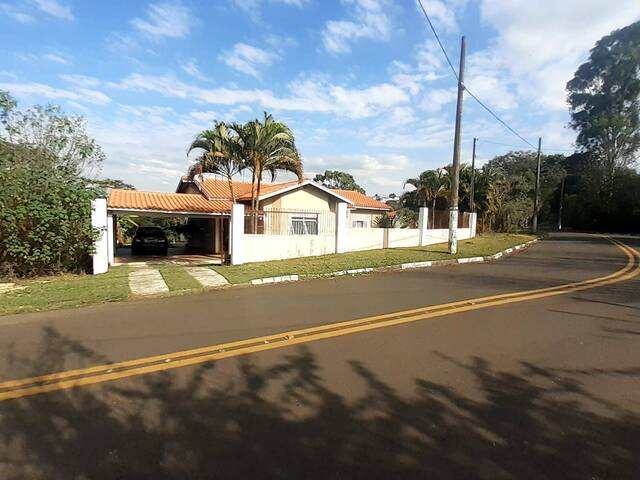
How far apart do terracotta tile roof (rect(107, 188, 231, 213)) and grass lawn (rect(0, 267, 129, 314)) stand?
683 cm

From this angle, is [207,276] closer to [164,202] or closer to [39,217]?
[39,217]

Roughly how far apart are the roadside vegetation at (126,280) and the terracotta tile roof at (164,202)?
5.80m

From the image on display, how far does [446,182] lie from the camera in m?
31.7

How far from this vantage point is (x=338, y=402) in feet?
11.5

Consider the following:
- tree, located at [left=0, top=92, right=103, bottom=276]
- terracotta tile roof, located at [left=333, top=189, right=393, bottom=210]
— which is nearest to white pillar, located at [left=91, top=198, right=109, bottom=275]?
tree, located at [left=0, top=92, right=103, bottom=276]

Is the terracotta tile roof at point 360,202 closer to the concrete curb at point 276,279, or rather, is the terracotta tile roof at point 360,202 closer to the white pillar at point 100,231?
the concrete curb at point 276,279

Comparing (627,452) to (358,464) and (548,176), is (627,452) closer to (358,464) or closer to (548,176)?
(358,464)

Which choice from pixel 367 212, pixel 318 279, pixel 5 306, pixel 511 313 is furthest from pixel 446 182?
→ pixel 5 306

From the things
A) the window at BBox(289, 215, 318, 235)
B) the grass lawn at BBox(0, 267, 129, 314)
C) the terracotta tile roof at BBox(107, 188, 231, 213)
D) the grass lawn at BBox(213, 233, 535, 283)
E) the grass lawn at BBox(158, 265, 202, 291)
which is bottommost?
the grass lawn at BBox(0, 267, 129, 314)

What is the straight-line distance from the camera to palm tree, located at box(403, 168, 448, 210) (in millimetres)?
31734

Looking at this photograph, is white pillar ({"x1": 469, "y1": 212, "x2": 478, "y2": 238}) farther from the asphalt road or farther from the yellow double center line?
the asphalt road

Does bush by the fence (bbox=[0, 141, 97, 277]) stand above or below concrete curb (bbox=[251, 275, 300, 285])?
above

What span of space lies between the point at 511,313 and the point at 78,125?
13.2m

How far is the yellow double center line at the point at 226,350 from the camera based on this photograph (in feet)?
12.6
